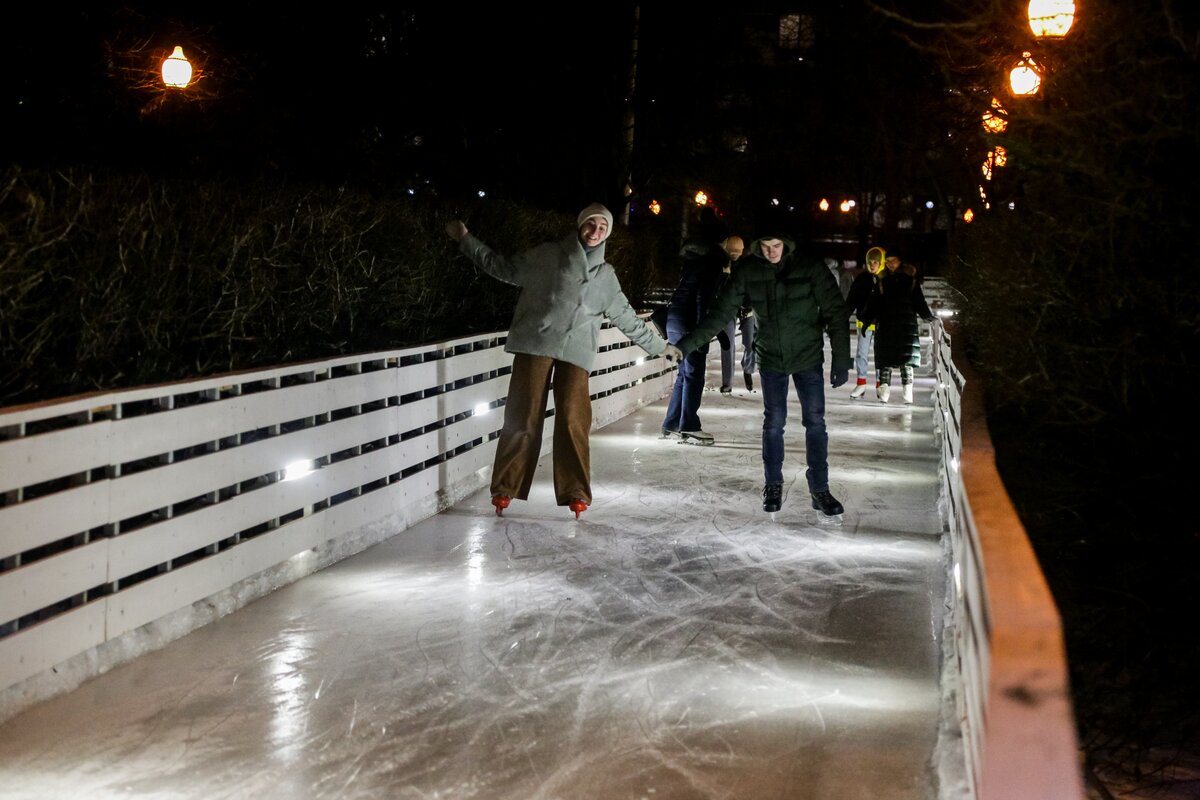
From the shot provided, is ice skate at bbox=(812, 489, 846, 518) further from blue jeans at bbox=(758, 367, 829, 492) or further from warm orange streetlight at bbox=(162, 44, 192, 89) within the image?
warm orange streetlight at bbox=(162, 44, 192, 89)

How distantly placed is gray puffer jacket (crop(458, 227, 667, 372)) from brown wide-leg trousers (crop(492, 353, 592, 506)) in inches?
4.2

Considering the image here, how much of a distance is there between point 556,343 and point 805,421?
1.70m

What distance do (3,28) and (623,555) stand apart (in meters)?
12.1

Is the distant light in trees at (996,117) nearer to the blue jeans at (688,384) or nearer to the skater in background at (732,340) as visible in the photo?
the skater in background at (732,340)

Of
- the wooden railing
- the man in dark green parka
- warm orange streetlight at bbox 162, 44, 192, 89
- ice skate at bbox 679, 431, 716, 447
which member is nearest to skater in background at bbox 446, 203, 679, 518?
the wooden railing

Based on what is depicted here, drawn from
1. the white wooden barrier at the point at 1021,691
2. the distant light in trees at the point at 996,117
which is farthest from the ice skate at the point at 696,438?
the white wooden barrier at the point at 1021,691

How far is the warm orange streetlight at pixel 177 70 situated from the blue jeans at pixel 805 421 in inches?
395

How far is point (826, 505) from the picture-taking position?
883 cm

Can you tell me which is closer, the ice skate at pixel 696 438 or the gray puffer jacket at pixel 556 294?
the gray puffer jacket at pixel 556 294

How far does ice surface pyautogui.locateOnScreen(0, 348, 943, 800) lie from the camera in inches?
168

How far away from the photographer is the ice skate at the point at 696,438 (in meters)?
12.5

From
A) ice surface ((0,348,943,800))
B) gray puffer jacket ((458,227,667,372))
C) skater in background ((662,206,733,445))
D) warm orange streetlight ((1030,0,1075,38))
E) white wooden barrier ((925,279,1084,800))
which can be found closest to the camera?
white wooden barrier ((925,279,1084,800))

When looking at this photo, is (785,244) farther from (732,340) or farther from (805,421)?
(732,340)

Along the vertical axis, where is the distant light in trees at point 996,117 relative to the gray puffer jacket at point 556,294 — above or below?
above
